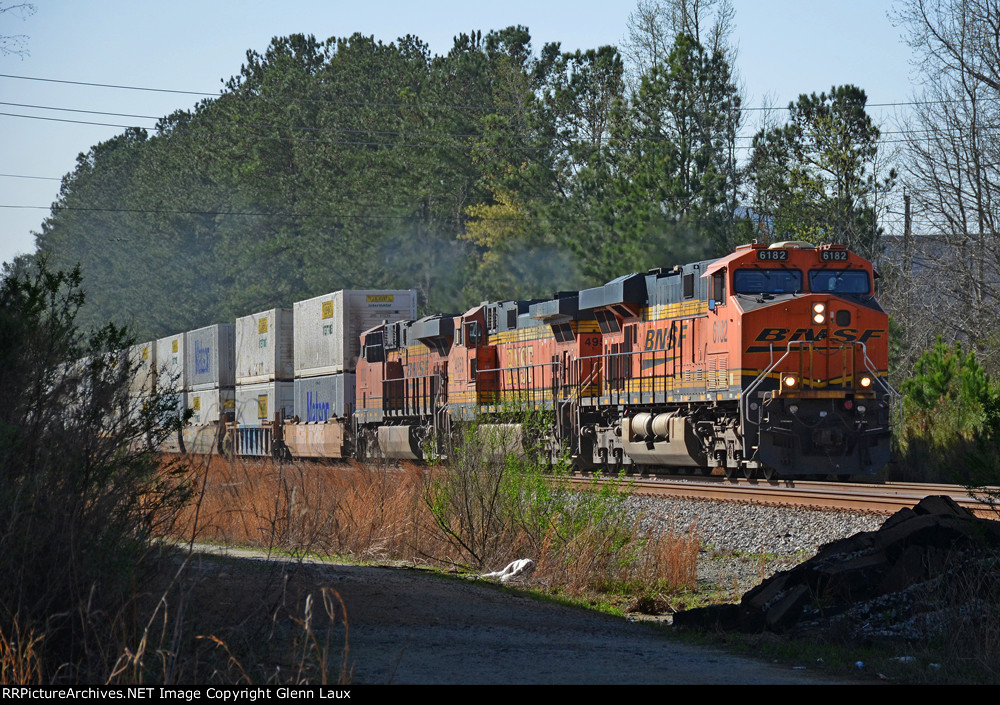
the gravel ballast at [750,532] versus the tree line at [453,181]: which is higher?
the tree line at [453,181]

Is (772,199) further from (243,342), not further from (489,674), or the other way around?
(489,674)

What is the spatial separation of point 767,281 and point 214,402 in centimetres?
2233

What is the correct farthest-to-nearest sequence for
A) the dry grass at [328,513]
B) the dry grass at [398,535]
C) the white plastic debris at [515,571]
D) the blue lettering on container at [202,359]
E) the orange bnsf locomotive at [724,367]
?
1. the blue lettering on container at [202,359]
2. the orange bnsf locomotive at [724,367]
3. the dry grass at [328,513]
4. the dry grass at [398,535]
5. the white plastic debris at [515,571]

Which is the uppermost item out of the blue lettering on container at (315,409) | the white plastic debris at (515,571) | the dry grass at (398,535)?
the blue lettering on container at (315,409)

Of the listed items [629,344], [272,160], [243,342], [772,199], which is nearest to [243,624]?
[629,344]

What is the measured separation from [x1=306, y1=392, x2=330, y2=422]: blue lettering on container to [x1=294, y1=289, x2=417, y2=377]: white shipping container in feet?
2.50

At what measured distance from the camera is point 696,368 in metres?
18.4

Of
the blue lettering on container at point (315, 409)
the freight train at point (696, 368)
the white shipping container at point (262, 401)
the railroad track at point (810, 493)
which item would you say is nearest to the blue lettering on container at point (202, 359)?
the white shipping container at point (262, 401)

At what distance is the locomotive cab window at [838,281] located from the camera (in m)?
17.8

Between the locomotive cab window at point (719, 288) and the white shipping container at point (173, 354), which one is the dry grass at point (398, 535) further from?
the white shipping container at point (173, 354)

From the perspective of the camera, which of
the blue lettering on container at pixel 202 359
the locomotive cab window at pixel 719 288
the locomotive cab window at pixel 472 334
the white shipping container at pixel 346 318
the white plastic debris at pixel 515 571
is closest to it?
the white plastic debris at pixel 515 571

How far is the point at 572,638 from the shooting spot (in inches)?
317

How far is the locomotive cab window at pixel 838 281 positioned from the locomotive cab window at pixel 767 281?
0.25m

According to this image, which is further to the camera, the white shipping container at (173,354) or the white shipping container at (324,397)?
the white shipping container at (173,354)
